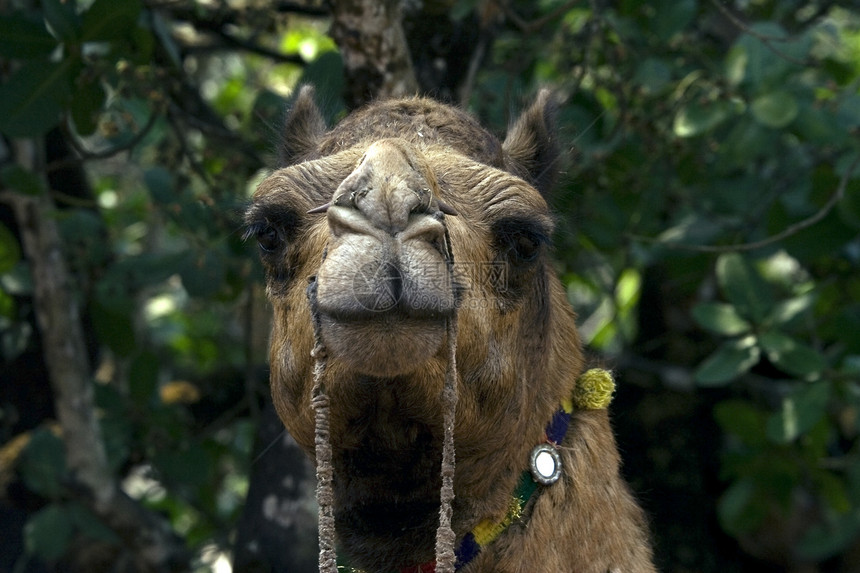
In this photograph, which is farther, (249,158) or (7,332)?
(7,332)

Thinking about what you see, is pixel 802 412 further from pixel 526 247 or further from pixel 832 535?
pixel 526 247

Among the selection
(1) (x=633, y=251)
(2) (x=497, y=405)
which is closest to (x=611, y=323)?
(1) (x=633, y=251)

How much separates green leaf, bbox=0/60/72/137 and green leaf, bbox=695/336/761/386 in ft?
11.2

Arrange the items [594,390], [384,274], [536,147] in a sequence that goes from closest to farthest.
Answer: [384,274]
[594,390]
[536,147]

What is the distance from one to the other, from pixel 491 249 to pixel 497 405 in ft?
1.53

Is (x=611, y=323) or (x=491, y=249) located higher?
(x=491, y=249)

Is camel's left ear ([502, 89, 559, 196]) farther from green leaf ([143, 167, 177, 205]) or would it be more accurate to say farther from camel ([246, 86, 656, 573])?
green leaf ([143, 167, 177, 205])

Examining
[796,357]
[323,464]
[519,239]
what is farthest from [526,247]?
[796,357]

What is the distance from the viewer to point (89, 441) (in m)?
5.97

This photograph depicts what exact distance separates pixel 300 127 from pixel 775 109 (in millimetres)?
2515

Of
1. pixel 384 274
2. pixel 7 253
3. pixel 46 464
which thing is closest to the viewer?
pixel 384 274

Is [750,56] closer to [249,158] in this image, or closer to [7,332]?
[249,158]

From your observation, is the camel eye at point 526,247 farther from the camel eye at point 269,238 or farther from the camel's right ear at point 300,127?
the camel's right ear at point 300,127

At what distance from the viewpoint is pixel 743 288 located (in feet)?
19.0
